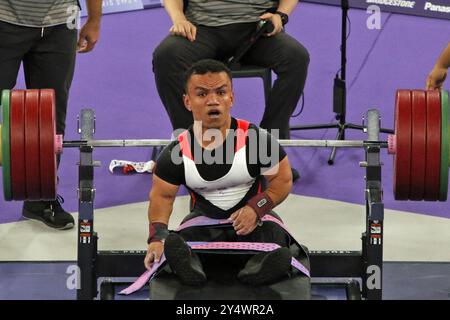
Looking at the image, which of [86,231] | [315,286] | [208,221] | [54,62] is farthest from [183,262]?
[54,62]

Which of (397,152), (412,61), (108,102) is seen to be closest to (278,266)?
(397,152)

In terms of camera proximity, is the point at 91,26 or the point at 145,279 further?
the point at 91,26

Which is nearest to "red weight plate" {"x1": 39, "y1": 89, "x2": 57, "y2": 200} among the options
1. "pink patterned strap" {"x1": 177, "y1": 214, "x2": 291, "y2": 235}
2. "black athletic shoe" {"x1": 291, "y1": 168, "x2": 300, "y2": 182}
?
"pink patterned strap" {"x1": 177, "y1": 214, "x2": 291, "y2": 235}

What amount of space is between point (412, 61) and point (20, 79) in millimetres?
2973

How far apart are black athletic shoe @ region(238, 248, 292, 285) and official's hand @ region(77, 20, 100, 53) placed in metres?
2.06

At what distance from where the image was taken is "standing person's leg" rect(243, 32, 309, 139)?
523cm

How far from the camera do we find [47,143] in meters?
3.97

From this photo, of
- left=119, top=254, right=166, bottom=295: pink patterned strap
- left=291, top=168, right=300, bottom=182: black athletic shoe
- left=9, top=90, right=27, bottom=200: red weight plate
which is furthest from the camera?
left=291, top=168, right=300, bottom=182: black athletic shoe

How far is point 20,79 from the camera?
25.1 feet

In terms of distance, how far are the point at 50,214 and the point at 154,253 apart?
157 centimetres

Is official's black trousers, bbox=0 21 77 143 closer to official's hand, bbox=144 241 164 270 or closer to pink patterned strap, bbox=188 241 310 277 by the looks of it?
official's hand, bbox=144 241 164 270

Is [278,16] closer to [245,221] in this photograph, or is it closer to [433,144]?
[433,144]

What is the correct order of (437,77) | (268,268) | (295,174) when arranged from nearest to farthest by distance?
1. (268,268)
2. (437,77)
3. (295,174)

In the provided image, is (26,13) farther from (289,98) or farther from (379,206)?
(379,206)
